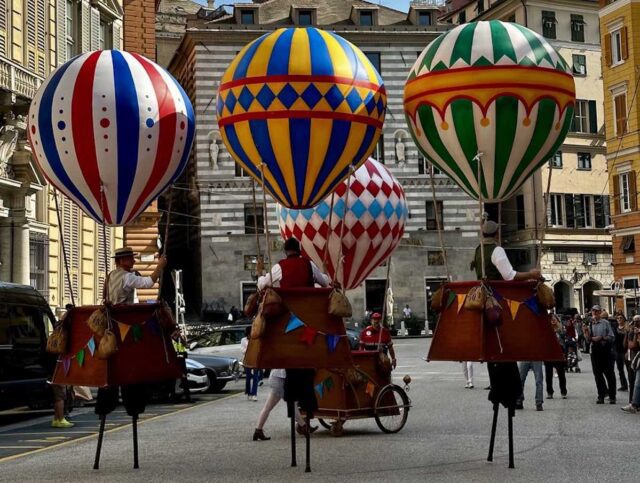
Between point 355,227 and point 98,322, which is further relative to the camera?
point 355,227

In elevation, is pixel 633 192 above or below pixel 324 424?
above

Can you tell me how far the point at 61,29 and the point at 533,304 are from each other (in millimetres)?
23549

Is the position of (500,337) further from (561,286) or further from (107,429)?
(561,286)

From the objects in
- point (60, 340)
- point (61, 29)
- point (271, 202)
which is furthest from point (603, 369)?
point (271, 202)

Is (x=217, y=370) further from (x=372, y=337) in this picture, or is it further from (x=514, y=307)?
(x=514, y=307)

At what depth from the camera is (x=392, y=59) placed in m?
63.1

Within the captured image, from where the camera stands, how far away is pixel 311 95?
1353 cm

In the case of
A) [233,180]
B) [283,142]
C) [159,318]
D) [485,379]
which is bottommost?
[485,379]

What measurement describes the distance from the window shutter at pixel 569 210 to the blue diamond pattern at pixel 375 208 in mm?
52422

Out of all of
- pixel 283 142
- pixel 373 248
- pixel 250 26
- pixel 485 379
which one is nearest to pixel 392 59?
pixel 250 26

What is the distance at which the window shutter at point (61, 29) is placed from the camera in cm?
3135

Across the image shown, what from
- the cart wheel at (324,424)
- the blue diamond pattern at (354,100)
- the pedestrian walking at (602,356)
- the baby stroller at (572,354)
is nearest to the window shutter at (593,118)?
the baby stroller at (572,354)

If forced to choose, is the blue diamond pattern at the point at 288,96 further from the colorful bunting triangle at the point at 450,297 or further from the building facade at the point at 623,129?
the building facade at the point at 623,129

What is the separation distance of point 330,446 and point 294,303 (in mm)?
2884
